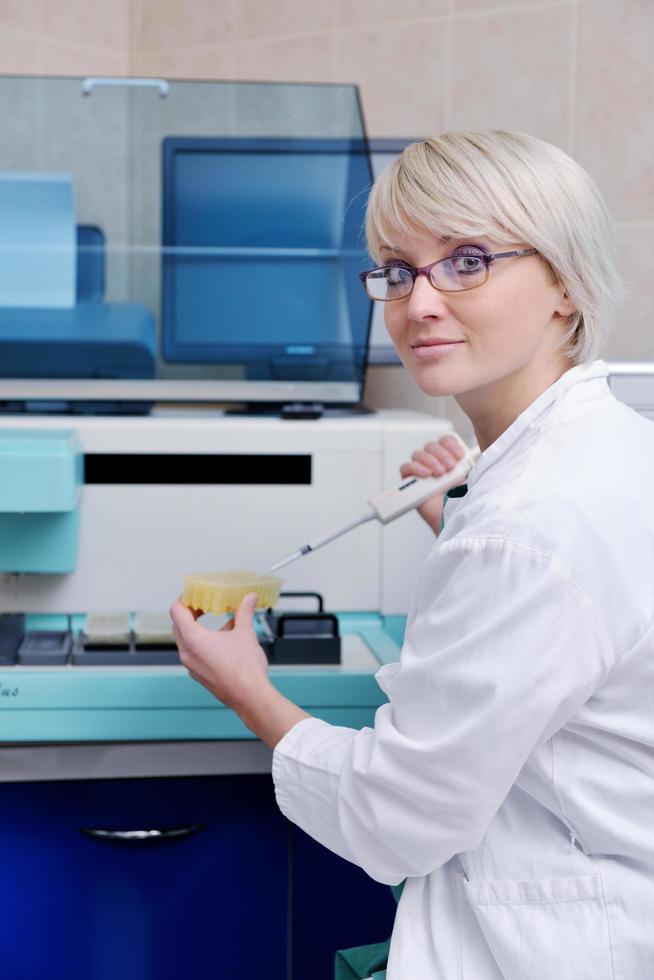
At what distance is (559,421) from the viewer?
2.94ft

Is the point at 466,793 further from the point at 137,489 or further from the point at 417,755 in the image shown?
the point at 137,489

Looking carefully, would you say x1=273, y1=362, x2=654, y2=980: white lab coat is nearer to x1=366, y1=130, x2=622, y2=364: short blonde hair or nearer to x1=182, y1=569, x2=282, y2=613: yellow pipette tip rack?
x1=366, y1=130, x2=622, y2=364: short blonde hair

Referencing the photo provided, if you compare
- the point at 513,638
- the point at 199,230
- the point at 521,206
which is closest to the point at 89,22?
the point at 199,230

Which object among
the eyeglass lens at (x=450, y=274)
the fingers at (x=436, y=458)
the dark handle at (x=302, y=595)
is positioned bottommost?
the dark handle at (x=302, y=595)

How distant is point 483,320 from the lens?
0.90 m

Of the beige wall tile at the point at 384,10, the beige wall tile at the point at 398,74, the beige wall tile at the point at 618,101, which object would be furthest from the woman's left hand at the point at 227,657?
the beige wall tile at the point at 384,10

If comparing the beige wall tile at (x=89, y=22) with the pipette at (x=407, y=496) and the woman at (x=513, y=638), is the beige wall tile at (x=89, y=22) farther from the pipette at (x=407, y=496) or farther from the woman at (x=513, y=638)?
the woman at (x=513, y=638)

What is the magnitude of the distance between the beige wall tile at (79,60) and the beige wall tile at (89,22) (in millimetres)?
11

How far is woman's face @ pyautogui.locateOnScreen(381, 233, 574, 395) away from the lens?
90 centimetres

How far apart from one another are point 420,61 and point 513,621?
1.50 meters

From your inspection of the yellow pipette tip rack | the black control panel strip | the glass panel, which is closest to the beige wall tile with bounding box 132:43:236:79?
the glass panel

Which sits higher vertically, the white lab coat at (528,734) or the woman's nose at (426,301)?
the woman's nose at (426,301)

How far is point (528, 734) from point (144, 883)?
2.24ft

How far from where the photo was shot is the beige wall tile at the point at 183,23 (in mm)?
2189
